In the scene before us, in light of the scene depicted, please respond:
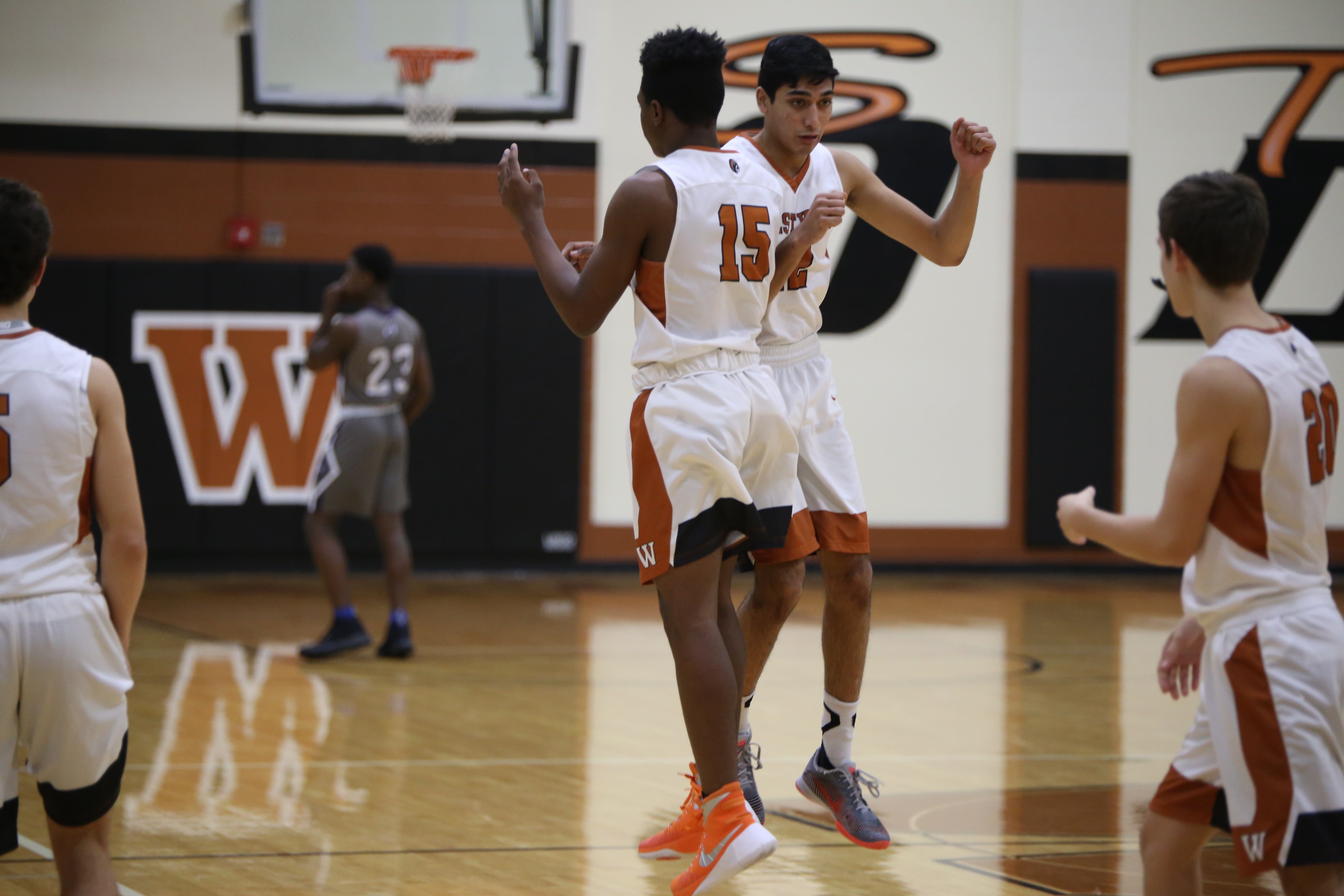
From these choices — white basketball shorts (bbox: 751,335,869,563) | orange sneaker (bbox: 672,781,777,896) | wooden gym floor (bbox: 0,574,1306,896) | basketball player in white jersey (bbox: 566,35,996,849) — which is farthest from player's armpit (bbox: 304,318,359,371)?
orange sneaker (bbox: 672,781,777,896)

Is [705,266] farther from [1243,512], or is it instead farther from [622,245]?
[1243,512]

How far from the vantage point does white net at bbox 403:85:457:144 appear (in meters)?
11.2

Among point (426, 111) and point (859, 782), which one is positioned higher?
point (426, 111)

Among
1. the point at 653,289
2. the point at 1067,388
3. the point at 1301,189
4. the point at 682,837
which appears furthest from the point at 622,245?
the point at 1301,189

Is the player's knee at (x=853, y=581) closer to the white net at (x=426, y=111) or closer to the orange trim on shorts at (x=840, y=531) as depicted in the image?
the orange trim on shorts at (x=840, y=531)

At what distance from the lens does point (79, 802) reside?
2.96 m

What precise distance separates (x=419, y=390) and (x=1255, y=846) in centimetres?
651

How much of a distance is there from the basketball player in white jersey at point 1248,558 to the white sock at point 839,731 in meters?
1.38

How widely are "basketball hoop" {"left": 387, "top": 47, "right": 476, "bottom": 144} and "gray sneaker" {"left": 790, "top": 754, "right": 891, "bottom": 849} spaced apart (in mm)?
7967

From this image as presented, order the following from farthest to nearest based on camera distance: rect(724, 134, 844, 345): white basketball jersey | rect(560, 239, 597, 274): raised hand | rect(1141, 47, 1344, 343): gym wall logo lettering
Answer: rect(1141, 47, 1344, 343): gym wall logo lettering, rect(724, 134, 844, 345): white basketball jersey, rect(560, 239, 597, 274): raised hand

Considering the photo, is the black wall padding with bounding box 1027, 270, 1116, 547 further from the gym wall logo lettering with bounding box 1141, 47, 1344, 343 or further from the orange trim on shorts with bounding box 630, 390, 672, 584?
the orange trim on shorts with bounding box 630, 390, 672, 584

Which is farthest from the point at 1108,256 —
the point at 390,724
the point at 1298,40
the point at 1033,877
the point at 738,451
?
the point at 738,451

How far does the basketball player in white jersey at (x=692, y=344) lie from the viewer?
11.5 feet

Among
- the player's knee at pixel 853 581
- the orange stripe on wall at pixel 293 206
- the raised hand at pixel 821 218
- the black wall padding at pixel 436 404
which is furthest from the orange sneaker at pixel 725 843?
the orange stripe on wall at pixel 293 206
